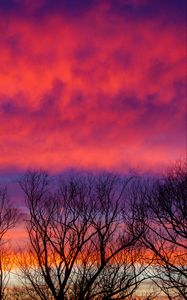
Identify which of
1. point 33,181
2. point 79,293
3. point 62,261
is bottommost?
point 79,293

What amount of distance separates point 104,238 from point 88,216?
4.84 ft

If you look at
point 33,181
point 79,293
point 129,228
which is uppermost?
point 33,181

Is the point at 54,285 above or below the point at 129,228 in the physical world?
below

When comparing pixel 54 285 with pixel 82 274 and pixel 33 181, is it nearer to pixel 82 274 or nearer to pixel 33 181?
pixel 82 274

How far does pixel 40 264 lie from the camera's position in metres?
26.0

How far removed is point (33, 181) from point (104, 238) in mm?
5151

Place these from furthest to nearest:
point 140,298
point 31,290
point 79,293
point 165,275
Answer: point 140,298 < point 31,290 < point 79,293 < point 165,275

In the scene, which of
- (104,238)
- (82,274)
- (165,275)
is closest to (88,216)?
(104,238)

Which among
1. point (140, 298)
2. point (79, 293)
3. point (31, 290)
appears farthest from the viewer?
point (140, 298)

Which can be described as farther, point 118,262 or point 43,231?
point 118,262

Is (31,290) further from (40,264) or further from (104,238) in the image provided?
(104,238)

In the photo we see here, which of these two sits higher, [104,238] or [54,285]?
[104,238]

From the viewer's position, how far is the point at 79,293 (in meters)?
25.2

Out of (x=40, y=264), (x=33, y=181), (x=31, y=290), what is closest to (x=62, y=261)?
(x=40, y=264)
